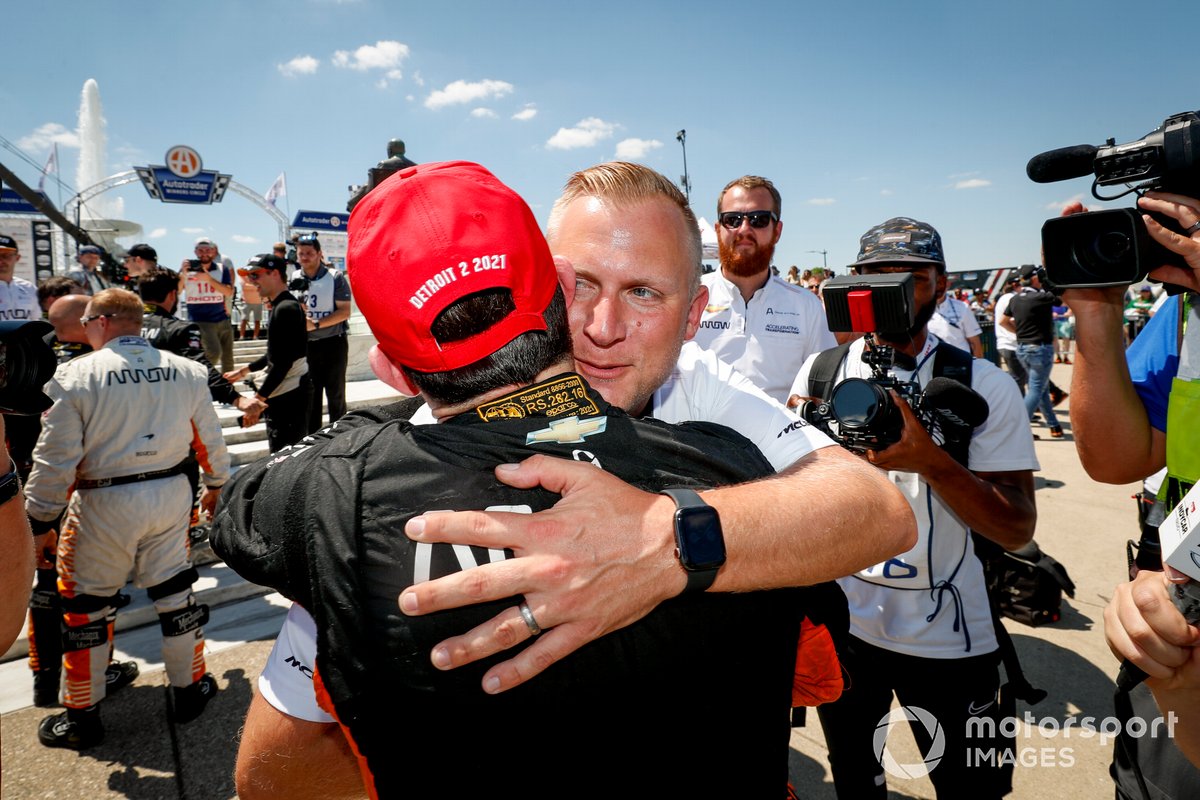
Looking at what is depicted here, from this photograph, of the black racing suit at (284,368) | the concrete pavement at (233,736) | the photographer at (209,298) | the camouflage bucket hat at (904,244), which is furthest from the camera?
the photographer at (209,298)

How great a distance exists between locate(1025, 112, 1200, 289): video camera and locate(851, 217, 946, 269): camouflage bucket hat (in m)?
0.84

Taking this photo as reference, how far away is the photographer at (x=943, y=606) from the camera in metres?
2.14

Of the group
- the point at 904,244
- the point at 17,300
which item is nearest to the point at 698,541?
the point at 904,244

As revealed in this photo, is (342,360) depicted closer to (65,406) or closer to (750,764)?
(65,406)

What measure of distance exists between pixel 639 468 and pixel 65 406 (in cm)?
392

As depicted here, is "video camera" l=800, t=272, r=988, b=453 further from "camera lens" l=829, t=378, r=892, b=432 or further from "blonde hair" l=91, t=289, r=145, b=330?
"blonde hair" l=91, t=289, r=145, b=330

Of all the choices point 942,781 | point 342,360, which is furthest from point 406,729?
point 342,360

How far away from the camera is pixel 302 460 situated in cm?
96

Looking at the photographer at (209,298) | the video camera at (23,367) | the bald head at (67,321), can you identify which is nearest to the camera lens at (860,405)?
the video camera at (23,367)

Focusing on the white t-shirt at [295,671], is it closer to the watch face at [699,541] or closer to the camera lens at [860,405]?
the watch face at [699,541]

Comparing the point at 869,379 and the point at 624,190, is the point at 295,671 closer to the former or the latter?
the point at 624,190

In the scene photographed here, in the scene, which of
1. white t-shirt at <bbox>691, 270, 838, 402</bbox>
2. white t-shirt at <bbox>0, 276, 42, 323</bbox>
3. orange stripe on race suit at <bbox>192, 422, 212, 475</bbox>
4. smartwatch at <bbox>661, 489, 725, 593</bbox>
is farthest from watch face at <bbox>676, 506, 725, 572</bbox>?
white t-shirt at <bbox>0, 276, 42, 323</bbox>

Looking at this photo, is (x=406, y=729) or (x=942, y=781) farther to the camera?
(x=942, y=781)

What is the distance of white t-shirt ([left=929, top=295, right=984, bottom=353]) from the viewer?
6301mm
